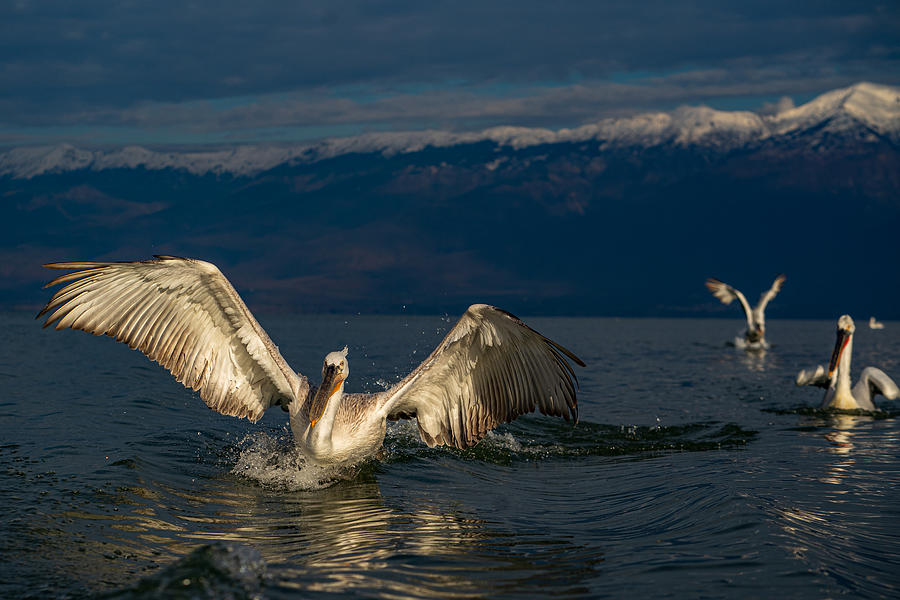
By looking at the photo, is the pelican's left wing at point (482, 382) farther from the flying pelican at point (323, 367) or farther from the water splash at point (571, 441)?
the water splash at point (571, 441)

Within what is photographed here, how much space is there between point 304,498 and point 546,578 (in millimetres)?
3868

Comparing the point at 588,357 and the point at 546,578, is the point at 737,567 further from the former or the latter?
the point at 588,357

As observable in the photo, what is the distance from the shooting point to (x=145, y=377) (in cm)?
2170

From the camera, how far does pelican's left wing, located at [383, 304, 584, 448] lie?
933cm

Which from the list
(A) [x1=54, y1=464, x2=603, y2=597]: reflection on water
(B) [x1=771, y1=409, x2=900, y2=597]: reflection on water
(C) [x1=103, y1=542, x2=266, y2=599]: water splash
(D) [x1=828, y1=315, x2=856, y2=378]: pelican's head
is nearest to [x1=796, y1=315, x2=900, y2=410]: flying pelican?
(D) [x1=828, y1=315, x2=856, y2=378]: pelican's head

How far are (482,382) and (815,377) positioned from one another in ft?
40.5

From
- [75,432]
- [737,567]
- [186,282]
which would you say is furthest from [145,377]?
[737,567]

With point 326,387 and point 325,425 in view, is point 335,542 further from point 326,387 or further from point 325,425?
point 325,425

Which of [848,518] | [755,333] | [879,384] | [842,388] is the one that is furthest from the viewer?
[755,333]

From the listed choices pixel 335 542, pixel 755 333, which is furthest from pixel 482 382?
pixel 755 333

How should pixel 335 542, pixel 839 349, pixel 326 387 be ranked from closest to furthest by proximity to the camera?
pixel 335 542 < pixel 326 387 < pixel 839 349

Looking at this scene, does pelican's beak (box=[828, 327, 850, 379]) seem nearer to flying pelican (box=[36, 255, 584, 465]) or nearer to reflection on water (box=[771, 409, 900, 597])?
reflection on water (box=[771, 409, 900, 597])

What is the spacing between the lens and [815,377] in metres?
19.6

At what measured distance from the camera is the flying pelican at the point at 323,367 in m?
9.42
